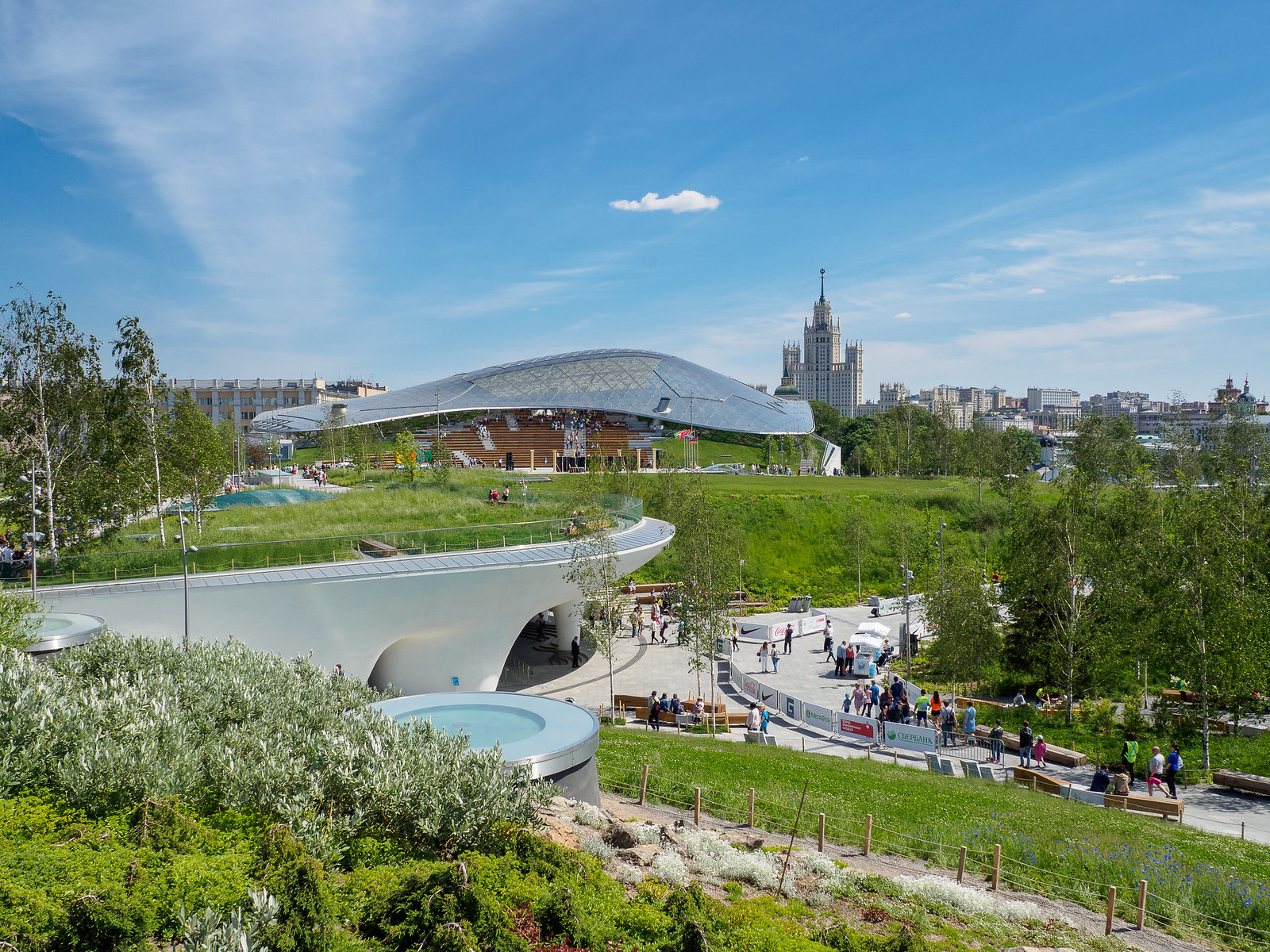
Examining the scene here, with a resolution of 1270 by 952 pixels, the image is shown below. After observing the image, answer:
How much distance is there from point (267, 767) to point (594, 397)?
59.8 metres

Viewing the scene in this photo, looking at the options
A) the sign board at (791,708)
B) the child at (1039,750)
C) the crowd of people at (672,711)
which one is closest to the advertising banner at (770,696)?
the sign board at (791,708)

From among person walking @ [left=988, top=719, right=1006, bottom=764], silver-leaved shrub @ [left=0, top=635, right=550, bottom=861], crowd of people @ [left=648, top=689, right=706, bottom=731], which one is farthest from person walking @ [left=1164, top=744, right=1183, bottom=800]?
silver-leaved shrub @ [left=0, top=635, right=550, bottom=861]

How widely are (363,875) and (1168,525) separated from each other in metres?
21.3

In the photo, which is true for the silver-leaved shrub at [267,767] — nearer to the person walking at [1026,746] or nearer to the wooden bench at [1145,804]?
the wooden bench at [1145,804]

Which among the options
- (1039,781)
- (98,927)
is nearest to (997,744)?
(1039,781)

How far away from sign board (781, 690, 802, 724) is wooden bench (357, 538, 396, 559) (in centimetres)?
971

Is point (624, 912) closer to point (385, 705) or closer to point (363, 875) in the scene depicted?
point (363, 875)

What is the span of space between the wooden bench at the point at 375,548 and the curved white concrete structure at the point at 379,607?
216 millimetres

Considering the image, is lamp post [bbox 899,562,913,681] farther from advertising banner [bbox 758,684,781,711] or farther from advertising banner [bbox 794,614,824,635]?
advertising banner [bbox 758,684,781,711]

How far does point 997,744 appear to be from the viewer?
51.2 feet

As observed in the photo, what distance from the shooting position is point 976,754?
51.3 ft

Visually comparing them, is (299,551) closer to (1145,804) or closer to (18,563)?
(18,563)

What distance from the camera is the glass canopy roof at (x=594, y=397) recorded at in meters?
64.3

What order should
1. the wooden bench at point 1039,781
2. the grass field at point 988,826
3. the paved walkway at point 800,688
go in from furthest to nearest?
1. the wooden bench at point 1039,781
2. the paved walkway at point 800,688
3. the grass field at point 988,826
